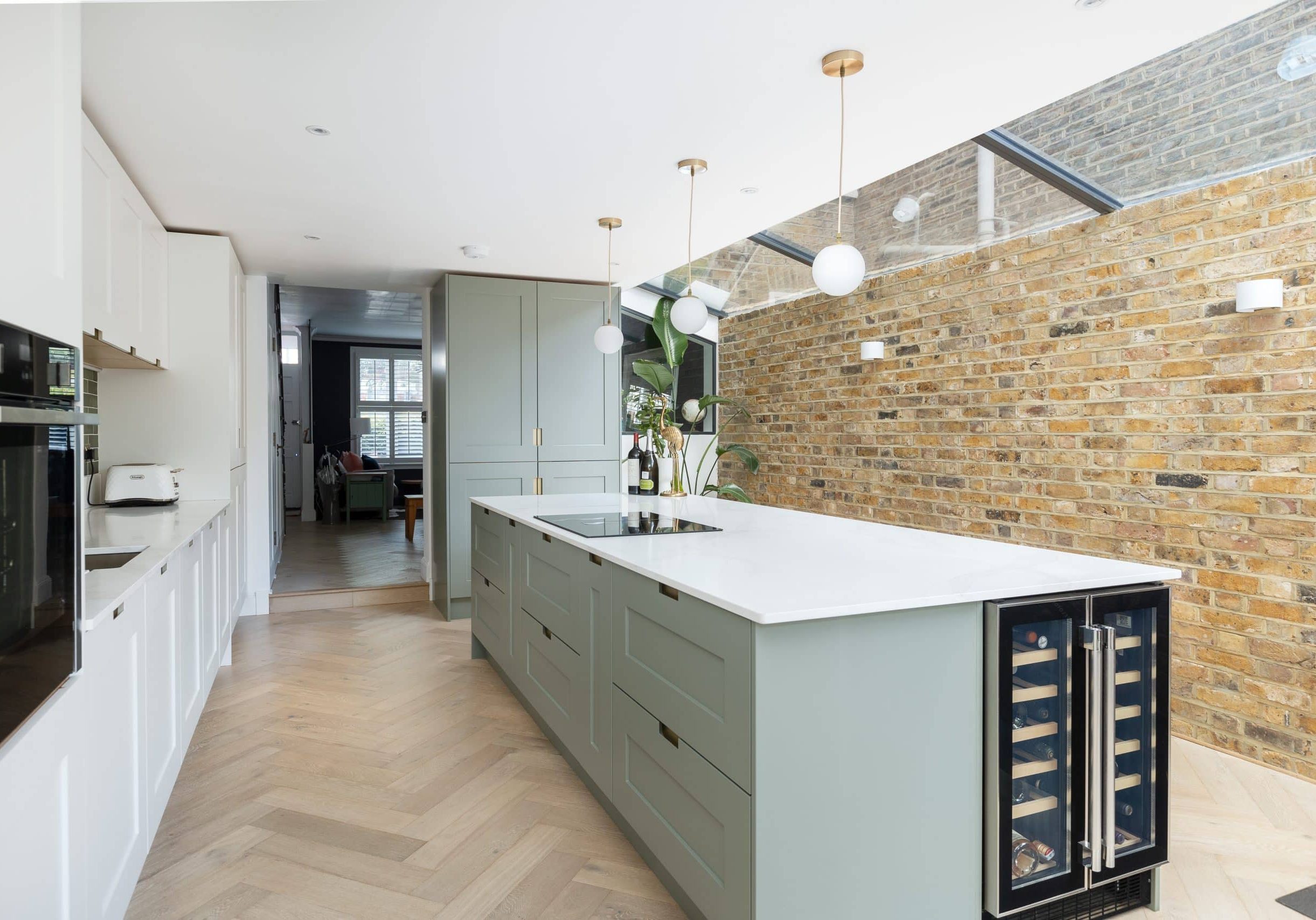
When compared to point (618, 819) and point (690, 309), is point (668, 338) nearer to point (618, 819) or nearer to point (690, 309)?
point (690, 309)

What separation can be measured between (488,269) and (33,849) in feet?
13.9

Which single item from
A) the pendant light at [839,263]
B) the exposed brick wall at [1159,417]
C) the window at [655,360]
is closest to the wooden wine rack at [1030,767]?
the pendant light at [839,263]

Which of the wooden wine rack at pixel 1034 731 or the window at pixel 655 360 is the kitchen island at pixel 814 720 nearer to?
the wooden wine rack at pixel 1034 731

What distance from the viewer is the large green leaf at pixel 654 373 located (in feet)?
18.3

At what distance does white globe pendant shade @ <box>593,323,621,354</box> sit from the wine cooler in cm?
252

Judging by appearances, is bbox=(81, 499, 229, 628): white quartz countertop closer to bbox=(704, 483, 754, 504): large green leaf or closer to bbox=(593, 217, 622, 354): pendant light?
bbox=(593, 217, 622, 354): pendant light

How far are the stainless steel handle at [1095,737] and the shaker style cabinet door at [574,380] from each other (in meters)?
4.01

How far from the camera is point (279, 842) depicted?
229 centimetres

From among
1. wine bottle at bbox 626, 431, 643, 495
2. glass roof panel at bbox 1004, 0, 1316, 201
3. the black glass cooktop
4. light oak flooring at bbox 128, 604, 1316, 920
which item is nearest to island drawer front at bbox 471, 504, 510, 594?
the black glass cooktop

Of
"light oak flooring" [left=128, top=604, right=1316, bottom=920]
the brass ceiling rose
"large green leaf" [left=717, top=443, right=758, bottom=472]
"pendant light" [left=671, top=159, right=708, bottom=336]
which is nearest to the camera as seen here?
"light oak flooring" [left=128, top=604, right=1316, bottom=920]

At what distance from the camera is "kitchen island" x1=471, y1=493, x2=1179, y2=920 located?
1.54 metres

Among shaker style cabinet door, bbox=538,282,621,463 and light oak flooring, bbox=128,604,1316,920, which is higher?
shaker style cabinet door, bbox=538,282,621,463

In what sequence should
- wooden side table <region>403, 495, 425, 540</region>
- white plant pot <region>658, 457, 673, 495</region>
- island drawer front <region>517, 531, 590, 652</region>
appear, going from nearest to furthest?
island drawer front <region>517, 531, 590, 652</region> < white plant pot <region>658, 457, 673, 495</region> < wooden side table <region>403, 495, 425, 540</region>

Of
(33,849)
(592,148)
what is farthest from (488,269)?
(33,849)
